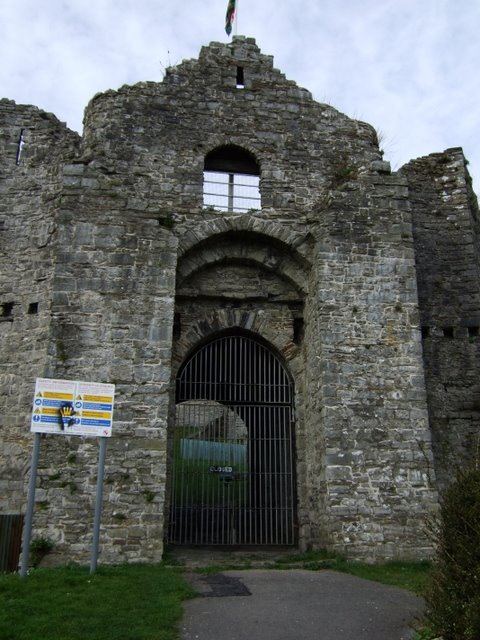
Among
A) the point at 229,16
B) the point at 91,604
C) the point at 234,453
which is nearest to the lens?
the point at 91,604

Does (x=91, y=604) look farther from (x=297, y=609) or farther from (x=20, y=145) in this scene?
(x=20, y=145)

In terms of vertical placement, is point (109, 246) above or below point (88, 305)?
above

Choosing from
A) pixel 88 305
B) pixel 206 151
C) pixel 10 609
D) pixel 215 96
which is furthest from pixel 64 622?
pixel 215 96

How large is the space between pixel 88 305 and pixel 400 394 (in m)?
5.04

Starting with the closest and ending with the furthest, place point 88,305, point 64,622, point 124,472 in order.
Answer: point 64,622, point 124,472, point 88,305

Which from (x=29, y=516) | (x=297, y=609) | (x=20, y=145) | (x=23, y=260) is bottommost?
(x=297, y=609)

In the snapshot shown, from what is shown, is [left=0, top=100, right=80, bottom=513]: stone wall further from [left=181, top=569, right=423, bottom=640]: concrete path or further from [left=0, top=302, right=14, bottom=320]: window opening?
[left=181, top=569, right=423, bottom=640]: concrete path

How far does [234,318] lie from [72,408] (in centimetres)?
413

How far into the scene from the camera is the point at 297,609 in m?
5.79

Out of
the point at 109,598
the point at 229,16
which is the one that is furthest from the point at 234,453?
the point at 229,16

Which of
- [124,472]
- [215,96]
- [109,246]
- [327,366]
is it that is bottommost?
[124,472]

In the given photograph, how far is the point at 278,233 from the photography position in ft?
34.9

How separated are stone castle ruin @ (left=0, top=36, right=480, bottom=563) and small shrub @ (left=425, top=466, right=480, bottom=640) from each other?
4.07m

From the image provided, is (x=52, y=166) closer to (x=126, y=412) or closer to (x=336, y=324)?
(x=126, y=412)
